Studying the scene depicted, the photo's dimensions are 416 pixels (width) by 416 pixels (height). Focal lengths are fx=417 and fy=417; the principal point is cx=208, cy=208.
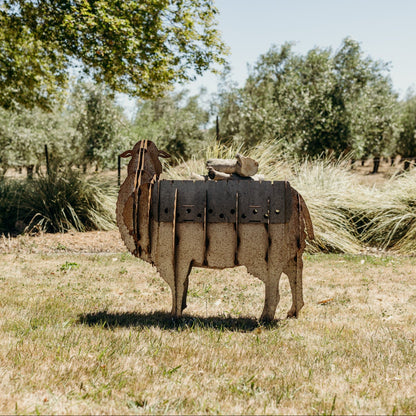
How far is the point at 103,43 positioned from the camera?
983cm

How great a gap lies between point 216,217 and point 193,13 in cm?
945

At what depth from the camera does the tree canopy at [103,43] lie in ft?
29.8

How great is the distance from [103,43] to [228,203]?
25.1ft

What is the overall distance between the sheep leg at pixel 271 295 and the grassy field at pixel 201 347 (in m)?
0.12

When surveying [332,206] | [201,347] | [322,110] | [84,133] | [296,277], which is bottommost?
[201,347]

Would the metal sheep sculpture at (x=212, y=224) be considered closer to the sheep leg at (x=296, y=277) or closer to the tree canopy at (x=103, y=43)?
the sheep leg at (x=296, y=277)

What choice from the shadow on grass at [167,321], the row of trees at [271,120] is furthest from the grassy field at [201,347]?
the row of trees at [271,120]

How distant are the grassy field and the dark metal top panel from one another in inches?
39.3

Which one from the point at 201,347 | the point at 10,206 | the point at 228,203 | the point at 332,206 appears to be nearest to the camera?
the point at 201,347

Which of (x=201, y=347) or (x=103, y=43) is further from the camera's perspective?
(x=103, y=43)

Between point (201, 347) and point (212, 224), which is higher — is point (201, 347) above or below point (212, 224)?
below

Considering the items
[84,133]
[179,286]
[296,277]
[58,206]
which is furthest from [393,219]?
[84,133]

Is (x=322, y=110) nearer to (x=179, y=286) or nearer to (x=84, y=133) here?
(x=84, y=133)

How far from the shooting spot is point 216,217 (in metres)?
3.76
